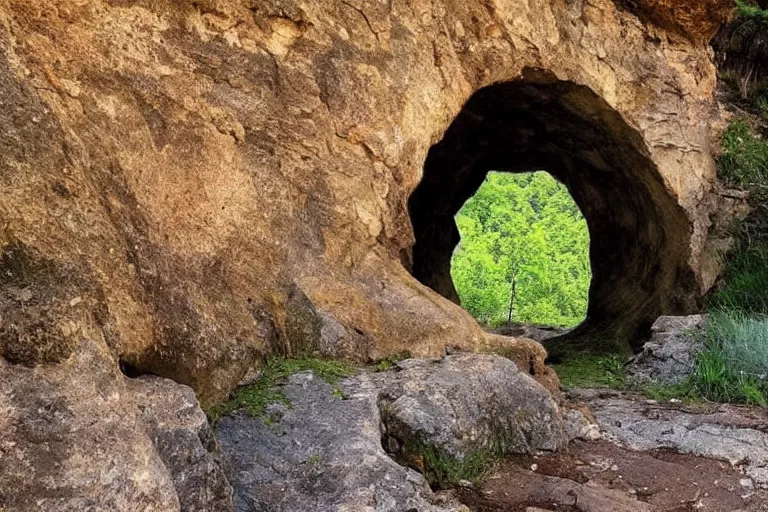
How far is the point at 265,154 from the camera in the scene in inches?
155

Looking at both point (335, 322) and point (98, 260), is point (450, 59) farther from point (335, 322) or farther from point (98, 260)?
point (98, 260)

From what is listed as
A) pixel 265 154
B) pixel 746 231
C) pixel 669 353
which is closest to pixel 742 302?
pixel 746 231

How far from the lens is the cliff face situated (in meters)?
2.21

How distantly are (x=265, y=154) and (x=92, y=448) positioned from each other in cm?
229

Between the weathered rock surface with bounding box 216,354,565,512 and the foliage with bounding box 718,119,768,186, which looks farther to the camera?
the foliage with bounding box 718,119,768,186

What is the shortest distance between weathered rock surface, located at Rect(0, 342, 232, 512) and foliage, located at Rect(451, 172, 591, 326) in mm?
15977

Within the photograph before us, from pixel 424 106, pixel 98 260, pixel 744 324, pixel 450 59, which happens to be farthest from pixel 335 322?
pixel 744 324

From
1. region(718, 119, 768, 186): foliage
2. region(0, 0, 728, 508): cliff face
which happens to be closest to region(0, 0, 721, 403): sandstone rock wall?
region(0, 0, 728, 508): cliff face

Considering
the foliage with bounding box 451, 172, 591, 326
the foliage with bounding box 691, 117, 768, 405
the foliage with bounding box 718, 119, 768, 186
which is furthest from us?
the foliage with bounding box 451, 172, 591, 326

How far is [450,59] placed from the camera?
5480 millimetres

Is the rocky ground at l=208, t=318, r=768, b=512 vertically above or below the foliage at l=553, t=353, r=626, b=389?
above

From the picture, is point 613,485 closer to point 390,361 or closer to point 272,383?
point 390,361

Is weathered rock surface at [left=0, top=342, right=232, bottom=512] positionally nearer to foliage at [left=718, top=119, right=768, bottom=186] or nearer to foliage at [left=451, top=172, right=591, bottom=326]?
foliage at [left=718, top=119, right=768, bottom=186]

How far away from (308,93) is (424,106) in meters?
1.12
